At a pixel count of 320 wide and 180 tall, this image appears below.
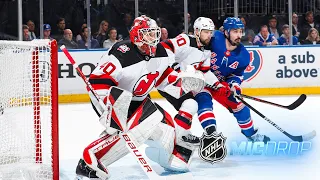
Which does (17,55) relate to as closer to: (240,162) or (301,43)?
(240,162)

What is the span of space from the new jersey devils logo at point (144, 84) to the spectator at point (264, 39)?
531 cm

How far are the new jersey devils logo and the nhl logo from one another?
700 mm

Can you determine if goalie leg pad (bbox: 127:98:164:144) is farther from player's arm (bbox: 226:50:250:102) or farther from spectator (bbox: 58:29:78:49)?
spectator (bbox: 58:29:78:49)

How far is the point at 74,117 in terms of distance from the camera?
6.97m

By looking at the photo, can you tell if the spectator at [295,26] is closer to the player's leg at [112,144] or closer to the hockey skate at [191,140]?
the hockey skate at [191,140]

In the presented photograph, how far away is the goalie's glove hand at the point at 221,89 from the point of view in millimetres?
4824

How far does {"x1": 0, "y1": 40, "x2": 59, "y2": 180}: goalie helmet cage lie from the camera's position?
154 inches

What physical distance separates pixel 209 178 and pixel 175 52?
0.92 m

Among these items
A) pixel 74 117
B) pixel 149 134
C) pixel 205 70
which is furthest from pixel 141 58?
pixel 74 117

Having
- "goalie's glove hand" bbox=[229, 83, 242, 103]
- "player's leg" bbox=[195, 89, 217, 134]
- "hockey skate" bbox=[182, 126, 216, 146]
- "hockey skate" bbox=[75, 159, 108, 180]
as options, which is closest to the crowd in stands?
"goalie's glove hand" bbox=[229, 83, 242, 103]

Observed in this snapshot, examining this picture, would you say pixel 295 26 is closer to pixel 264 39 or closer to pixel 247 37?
pixel 264 39

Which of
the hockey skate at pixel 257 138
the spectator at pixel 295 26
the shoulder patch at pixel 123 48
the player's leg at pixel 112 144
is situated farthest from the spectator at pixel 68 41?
the player's leg at pixel 112 144

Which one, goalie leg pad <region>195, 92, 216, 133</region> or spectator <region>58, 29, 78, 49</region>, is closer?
goalie leg pad <region>195, 92, 216, 133</region>

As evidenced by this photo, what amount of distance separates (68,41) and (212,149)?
180 inches
